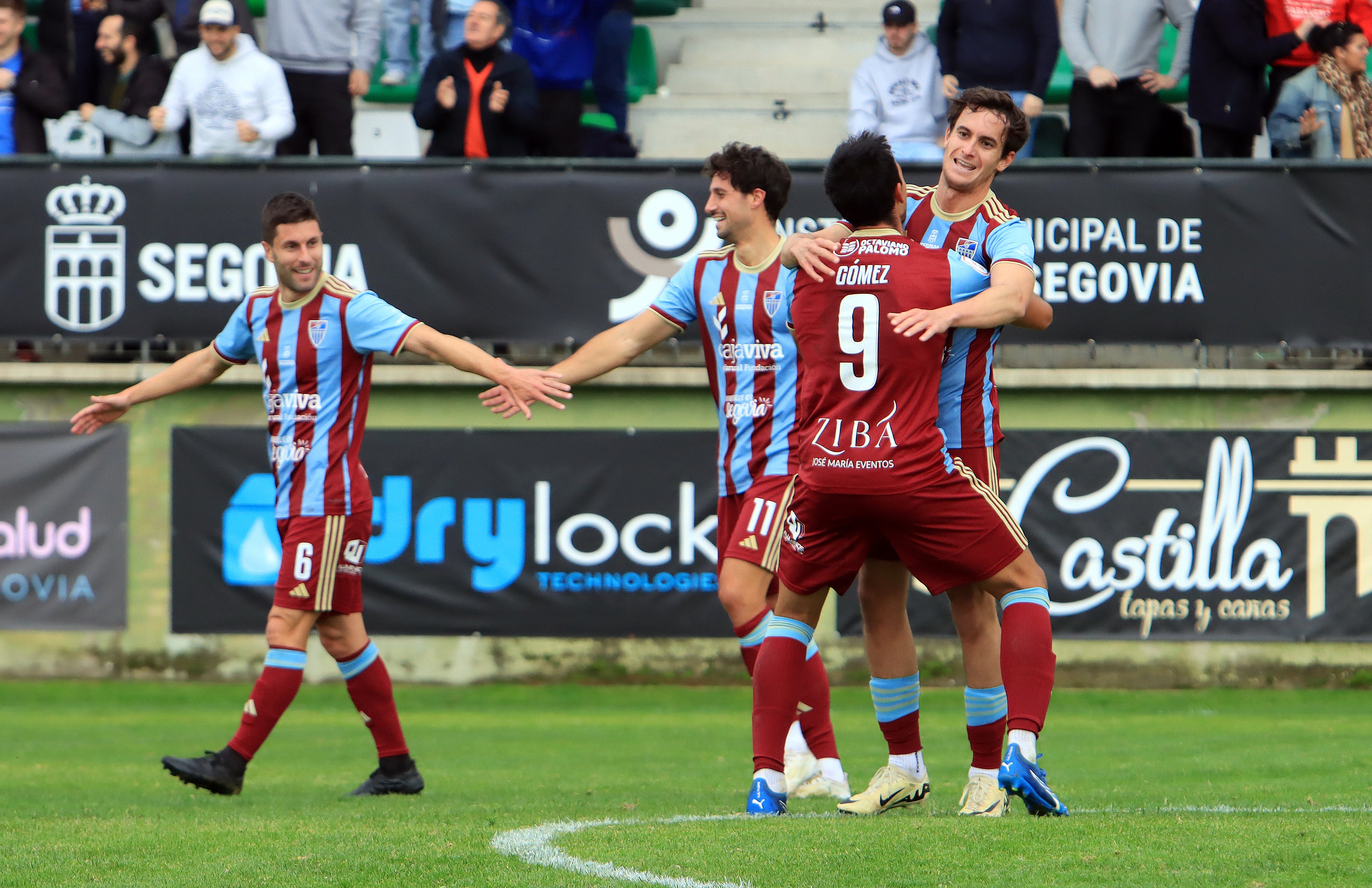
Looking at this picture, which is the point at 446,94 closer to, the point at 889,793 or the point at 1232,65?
the point at 1232,65

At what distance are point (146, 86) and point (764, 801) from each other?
8.93 m

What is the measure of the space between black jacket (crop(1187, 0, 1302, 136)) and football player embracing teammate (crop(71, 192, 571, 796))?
6953mm

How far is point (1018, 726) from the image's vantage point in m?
4.97

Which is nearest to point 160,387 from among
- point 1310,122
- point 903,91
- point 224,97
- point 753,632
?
point 753,632

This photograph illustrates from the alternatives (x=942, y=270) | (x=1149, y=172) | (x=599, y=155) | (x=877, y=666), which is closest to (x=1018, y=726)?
(x=877, y=666)

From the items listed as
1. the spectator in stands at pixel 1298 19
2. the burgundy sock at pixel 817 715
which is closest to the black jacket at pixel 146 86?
the burgundy sock at pixel 817 715

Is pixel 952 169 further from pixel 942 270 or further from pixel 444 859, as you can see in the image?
pixel 444 859

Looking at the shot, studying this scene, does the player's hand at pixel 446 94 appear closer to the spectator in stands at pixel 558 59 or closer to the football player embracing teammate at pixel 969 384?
the spectator in stands at pixel 558 59

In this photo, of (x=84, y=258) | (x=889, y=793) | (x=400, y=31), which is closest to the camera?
(x=889, y=793)

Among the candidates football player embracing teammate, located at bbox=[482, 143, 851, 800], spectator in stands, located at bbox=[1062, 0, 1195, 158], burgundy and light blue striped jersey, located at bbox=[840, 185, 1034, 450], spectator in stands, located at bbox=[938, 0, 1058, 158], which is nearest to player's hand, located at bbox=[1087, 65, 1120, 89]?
spectator in stands, located at bbox=[1062, 0, 1195, 158]

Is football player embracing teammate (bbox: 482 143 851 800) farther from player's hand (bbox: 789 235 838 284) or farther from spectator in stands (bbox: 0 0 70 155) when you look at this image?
spectator in stands (bbox: 0 0 70 155)

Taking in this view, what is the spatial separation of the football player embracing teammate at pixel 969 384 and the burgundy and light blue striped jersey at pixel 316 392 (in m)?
2.26

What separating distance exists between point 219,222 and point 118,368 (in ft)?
4.03

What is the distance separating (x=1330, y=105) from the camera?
36.9 ft
